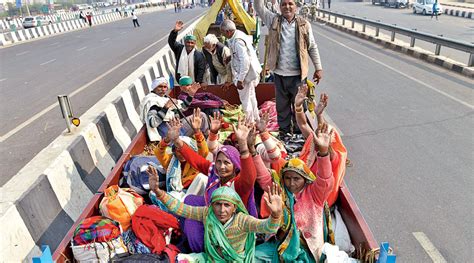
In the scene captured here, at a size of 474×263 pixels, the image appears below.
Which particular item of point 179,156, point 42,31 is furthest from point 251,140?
point 42,31

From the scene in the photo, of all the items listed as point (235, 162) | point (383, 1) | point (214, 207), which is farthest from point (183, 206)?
point (383, 1)

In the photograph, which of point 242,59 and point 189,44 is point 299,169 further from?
point 189,44

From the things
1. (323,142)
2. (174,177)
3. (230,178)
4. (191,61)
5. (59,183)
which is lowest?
(59,183)

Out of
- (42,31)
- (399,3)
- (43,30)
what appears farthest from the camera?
(399,3)

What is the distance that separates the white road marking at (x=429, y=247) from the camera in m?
3.34

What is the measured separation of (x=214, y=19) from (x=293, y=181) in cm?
862

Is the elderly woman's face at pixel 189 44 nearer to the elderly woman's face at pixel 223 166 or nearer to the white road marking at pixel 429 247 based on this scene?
the elderly woman's face at pixel 223 166

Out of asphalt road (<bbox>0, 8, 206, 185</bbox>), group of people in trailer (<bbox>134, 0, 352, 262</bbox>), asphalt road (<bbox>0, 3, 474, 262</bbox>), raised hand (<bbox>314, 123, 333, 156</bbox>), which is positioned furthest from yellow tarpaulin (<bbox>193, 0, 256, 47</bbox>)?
raised hand (<bbox>314, 123, 333, 156</bbox>)

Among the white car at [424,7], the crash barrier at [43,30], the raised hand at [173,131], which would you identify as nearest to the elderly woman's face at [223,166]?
the raised hand at [173,131]

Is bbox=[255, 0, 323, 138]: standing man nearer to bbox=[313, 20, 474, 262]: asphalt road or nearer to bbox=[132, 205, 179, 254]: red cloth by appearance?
bbox=[313, 20, 474, 262]: asphalt road

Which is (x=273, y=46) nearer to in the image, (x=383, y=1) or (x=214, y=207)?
(x=214, y=207)

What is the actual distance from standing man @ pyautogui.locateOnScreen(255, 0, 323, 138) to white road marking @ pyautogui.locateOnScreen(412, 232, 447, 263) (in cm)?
226

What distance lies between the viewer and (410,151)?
17.7ft

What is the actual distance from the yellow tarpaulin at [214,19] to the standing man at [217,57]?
323cm
